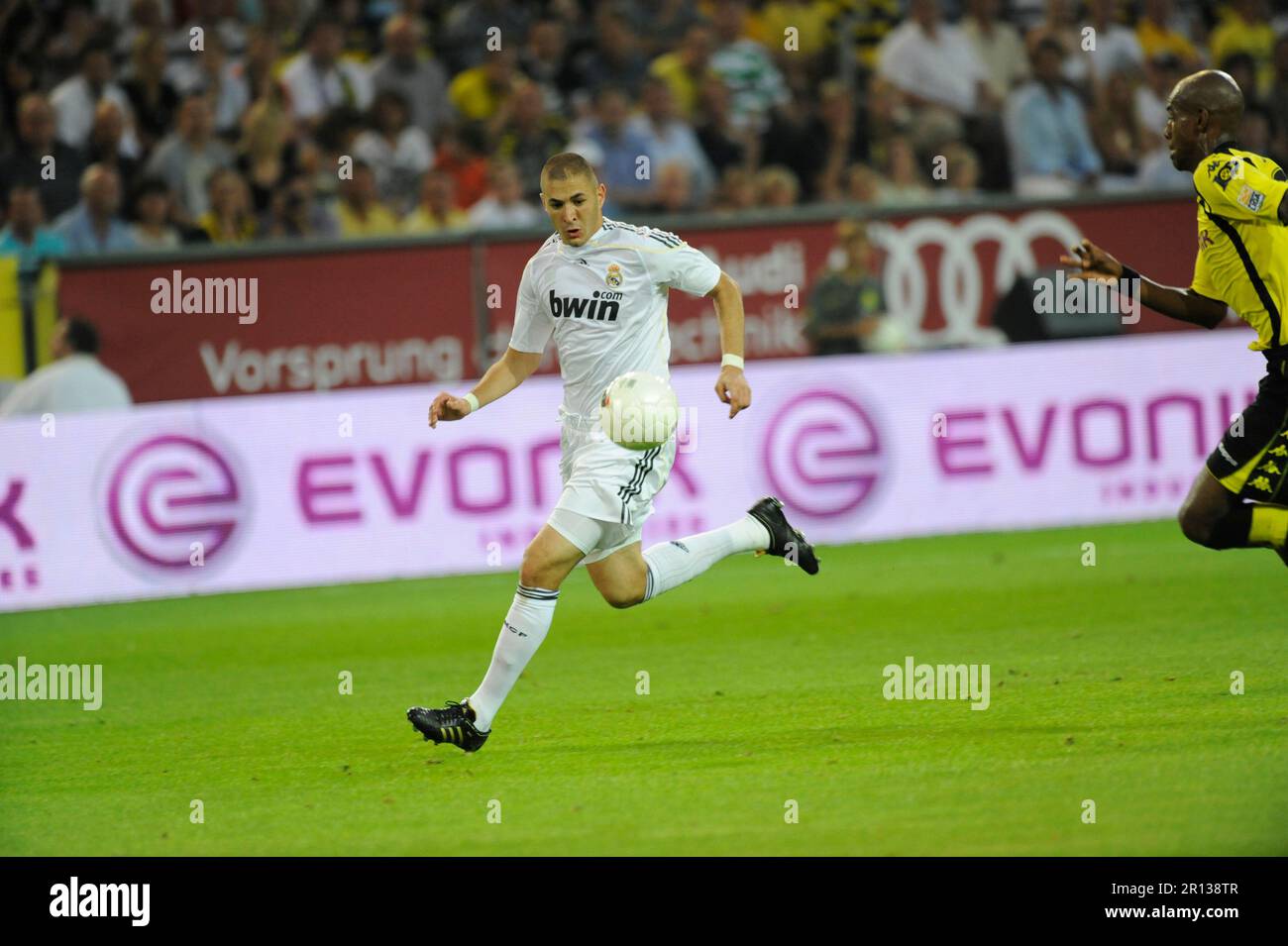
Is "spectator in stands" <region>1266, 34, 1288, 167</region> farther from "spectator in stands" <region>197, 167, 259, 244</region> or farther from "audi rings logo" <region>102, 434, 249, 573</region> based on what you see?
"audi rings logo" <region>102, 434, 249, 573</region>

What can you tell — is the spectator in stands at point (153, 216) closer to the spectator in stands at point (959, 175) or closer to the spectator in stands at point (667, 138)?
the spectator in stands at point (667, 138)

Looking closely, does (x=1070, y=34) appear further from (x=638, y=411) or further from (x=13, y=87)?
(x=638, y=411)

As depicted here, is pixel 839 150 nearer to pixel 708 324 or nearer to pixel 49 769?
pixel 708 324

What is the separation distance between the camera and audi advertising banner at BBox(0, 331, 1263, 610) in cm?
1230

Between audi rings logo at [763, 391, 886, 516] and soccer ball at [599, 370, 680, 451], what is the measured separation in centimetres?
560

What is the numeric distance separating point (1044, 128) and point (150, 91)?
803 centimetres

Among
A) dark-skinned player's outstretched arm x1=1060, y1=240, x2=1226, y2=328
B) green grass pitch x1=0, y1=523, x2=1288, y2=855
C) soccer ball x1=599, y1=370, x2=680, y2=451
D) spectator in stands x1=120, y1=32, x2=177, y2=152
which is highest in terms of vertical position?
spectator in stands x1=120, y1=32, x2=177, y2=152

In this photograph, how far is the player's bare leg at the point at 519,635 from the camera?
7203 millimetres

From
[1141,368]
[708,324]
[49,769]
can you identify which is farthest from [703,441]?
[49,769]

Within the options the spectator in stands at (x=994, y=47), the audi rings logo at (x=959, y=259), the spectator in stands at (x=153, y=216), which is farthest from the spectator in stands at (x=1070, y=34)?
the spectator in stands at (x=153, y=216)

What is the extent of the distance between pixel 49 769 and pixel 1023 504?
24.5 ft

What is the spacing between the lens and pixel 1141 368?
43.0 ft

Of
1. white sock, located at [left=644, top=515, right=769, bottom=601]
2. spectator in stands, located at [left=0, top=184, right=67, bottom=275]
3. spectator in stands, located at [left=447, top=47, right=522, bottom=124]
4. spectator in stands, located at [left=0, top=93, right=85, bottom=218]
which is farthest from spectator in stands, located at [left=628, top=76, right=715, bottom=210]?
white sock, located at [left=644, top=515, right=769, bottom=601]

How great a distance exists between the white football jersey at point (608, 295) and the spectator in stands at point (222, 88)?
362 inches
